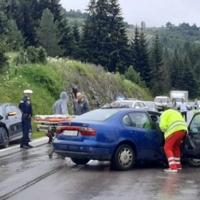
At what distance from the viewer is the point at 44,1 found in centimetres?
8462

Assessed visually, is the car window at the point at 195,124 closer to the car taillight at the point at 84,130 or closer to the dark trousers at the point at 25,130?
the car taillight at the point at 84,130

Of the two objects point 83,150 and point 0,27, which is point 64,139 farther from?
point 0,27

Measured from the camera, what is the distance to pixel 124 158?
14.1m

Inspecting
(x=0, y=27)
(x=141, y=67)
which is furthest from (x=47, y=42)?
Answer: (x=0, y=27)

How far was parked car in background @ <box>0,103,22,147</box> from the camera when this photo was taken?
19734 mm

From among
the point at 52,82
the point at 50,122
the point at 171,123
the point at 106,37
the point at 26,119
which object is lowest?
the point at 50,122

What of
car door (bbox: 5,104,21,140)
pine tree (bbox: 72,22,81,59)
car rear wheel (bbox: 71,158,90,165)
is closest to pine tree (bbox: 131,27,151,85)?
pine tree (bbox: 72,22,81,59)

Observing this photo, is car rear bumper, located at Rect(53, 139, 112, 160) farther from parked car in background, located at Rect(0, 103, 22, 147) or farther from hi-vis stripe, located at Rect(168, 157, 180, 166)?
parked car in background, located at Rect(0, 103, 22, 147)

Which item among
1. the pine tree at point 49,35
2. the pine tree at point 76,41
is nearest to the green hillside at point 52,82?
the pine tree at point 49,35

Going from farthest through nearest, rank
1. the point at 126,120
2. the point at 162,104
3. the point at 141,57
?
the point at 141,57
the point at 162,104
the point at 126,120

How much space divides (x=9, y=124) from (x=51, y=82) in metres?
16.9

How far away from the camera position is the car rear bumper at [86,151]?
13914 mm

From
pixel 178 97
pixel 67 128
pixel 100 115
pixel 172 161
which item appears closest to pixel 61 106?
pixel 100 115

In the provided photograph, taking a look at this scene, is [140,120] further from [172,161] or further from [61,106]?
[61,106]
